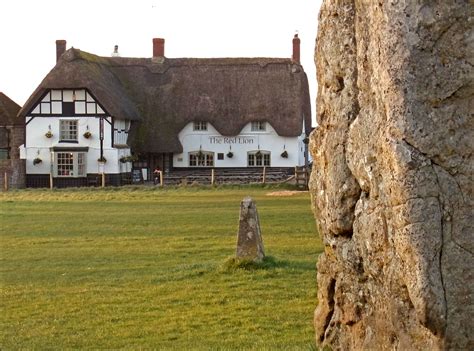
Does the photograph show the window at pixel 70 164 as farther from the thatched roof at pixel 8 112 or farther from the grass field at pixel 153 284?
the grass field at pixel 153 284

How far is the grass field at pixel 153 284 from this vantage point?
43.4ft

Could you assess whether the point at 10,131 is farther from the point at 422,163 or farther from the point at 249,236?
the point at 422,163

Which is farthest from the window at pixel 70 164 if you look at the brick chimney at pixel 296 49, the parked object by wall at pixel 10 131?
the brick chimney at pixel 296 49

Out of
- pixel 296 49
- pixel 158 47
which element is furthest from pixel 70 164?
pixel 296 49

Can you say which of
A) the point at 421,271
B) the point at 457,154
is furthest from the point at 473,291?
the point at 457,154

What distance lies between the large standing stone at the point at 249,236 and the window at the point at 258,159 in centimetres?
5036

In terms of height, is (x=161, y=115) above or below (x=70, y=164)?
above

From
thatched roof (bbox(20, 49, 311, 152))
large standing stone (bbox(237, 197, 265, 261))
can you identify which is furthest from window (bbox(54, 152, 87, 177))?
large standing stone (bbox(237, 197, 265, 261))

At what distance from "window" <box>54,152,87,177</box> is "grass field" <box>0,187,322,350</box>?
29.1 metres

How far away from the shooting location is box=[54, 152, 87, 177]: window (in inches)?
2502

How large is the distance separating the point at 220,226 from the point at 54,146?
36246 millimetres

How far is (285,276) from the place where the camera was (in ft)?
59.9

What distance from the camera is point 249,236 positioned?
19344mm

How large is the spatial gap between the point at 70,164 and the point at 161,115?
8808 mm
